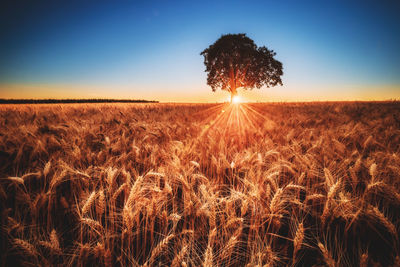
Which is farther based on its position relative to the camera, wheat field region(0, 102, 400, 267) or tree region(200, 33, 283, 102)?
tree region(200, 33, 283, 102)

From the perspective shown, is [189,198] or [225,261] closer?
[225,261]

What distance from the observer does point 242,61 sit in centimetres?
2133

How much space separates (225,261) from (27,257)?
0.96m

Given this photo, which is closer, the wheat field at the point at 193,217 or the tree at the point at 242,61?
the wheat field at the point at 193,217

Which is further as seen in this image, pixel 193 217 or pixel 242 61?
pixel 242 61

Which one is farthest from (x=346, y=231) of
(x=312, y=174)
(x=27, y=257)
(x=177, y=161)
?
(x=27, y=257)

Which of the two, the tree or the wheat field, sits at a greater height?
the tree

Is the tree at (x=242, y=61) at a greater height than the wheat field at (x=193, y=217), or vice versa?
the tree at (x=242, y=61)

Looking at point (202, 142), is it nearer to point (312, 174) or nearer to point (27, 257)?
point (312, 174)

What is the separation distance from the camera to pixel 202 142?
2.39 meters

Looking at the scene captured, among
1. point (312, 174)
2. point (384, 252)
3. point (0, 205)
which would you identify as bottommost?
point (384, 252)

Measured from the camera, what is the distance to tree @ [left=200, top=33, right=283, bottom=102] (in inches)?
847

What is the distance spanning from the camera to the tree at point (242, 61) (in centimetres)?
2152

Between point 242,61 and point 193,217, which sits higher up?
point 242,61
